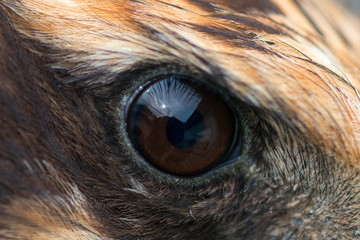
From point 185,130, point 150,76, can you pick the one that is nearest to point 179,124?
point 185,130

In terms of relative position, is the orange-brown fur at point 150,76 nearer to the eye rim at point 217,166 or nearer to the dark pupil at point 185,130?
the eye rim at point 217,166

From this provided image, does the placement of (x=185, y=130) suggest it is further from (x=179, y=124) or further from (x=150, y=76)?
(x=150, y=76)

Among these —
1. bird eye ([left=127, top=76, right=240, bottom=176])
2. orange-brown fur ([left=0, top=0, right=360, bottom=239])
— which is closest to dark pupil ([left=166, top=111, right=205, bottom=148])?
bird eye ([left=127, top=76, right=240, bottom=176])

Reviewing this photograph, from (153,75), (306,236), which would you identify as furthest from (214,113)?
(306,236)

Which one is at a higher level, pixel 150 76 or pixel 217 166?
pixel 150 76

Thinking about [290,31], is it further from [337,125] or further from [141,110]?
[141,110]
